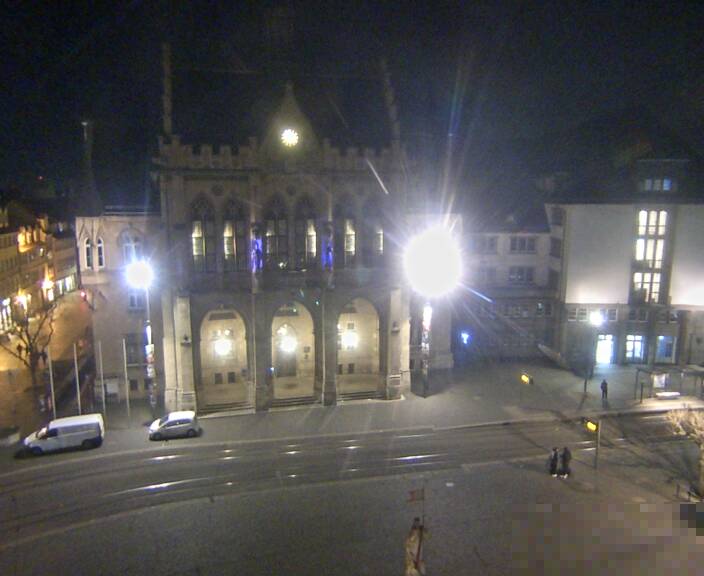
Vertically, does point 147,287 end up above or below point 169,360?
above

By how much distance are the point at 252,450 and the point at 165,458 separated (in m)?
5.17

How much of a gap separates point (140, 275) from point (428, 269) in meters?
22.4

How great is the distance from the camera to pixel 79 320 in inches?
2618

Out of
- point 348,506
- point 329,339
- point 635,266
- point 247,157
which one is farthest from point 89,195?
point 635,266

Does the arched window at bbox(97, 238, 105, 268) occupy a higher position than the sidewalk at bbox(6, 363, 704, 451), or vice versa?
the arched window at bbox(97, 238, 105, 268)

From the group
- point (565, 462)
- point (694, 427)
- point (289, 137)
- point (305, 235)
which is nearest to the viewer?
point (694, 427)

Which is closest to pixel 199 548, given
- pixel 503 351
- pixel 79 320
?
pixel 503 351

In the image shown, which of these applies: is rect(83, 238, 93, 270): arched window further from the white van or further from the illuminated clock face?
the illuminated clock face

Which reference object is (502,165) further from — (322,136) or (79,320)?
(79,320)

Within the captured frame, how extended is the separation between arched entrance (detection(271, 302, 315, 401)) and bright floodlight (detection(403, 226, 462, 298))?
9446 millimetres

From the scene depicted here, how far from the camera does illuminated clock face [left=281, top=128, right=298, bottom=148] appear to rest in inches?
1587

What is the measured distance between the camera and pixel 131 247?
43.0 m

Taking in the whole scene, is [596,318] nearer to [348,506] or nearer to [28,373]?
[348,506]

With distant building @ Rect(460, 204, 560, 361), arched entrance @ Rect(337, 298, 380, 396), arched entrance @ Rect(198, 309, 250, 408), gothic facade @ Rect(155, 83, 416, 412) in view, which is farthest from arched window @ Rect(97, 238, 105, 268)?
distant building @ Rect(460, 204, 560, 361)
